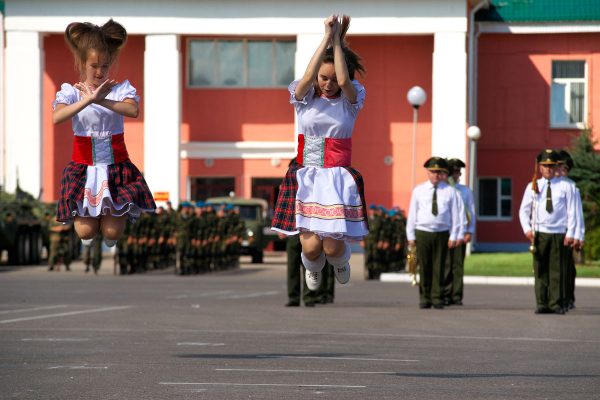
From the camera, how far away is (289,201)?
11.5 metres

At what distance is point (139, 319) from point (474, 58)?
119 ft

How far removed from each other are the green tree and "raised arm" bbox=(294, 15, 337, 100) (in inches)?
991

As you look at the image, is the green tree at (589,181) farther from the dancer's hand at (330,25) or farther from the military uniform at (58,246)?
the dancer's hand at (330,25)

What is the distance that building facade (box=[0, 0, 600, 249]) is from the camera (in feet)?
170

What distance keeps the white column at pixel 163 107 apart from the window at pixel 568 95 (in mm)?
13079

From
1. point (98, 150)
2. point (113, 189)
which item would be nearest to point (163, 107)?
point (98, 150)

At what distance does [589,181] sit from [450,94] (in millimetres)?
14793

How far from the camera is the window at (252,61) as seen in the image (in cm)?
5444

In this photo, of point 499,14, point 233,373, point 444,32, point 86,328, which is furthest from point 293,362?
point 499,14

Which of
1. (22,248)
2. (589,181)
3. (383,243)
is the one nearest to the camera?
(383,243)

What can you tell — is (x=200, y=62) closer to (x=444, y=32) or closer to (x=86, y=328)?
(x=444, y=32)

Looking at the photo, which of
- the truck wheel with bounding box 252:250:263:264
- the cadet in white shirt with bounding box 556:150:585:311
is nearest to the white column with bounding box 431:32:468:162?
the truck wheel with bounding box 252:250:263:264

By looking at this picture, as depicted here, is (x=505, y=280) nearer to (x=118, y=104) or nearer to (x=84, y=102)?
(x=118, y=104)

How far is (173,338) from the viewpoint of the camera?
16.2m
